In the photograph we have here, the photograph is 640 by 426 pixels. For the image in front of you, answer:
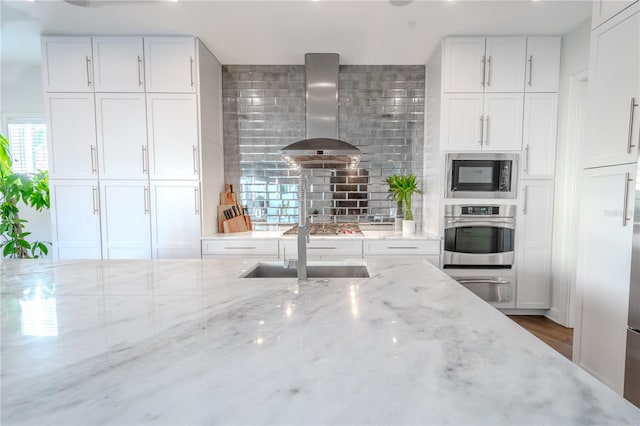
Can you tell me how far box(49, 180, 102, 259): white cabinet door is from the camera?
9.37 feet

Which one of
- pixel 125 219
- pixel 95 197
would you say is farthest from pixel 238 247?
pixel 95 197

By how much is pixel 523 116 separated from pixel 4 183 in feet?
17.0

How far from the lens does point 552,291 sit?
2.90 meters

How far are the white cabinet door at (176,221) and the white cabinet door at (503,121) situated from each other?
2.85m

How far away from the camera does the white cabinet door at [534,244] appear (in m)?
2.86

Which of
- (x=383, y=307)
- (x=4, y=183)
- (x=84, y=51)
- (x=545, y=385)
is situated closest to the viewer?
(x=545, y=385)

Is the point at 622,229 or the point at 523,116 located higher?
the point at 523,116

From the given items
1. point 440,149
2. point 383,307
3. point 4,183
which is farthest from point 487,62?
point 4,183

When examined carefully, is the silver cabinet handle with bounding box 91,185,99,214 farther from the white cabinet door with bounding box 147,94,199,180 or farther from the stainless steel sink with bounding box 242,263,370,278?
the stainless steel sink with bounding box 242,263,370,278

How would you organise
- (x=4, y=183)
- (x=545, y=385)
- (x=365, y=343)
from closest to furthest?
1. (x=545, y=385)
2. (x=365, y=343)
3. (x=4, y=183)

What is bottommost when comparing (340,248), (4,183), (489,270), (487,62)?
(489,270)

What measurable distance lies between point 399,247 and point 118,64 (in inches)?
124

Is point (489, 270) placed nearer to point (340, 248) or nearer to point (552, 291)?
point (552, 291)

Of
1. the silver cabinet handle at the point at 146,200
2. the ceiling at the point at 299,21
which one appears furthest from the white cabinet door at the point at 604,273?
the silver cabinet handle at the point at 146,200
